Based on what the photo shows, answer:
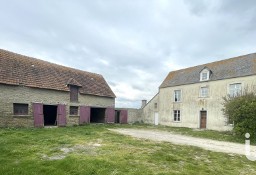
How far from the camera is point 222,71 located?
23359 mm

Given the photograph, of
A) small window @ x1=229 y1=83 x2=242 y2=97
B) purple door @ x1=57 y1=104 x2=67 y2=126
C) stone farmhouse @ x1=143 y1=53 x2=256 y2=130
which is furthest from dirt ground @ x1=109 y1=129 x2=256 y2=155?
purple door @ x1=57 y1=104 x2=67 y2=126

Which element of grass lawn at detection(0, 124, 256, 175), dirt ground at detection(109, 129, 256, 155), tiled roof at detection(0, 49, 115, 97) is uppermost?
tiled roof at detection(0, 49, 115, 97)

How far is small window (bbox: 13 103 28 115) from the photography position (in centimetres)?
1732

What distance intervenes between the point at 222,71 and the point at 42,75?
19518 millimetres

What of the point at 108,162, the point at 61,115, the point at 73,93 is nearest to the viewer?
the point at 108,162

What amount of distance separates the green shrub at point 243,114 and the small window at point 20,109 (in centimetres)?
1745

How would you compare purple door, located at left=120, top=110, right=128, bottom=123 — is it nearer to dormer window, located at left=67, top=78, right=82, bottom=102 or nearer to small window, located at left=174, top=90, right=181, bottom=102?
small window, located at left=174, top=90, right=181, bottom=102

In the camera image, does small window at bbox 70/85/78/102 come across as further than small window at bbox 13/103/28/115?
Yes

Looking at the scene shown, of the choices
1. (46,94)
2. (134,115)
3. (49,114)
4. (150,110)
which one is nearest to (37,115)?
(46,94)

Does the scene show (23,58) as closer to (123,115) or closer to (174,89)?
(123,115)

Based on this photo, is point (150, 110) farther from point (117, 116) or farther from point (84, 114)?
point (84, 114)

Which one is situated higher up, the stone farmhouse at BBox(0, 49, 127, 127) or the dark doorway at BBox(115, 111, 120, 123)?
the stone farmhouse at BBox(0, 49, 127, 127)

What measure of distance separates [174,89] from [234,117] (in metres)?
12.0

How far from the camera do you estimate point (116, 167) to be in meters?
6.88
